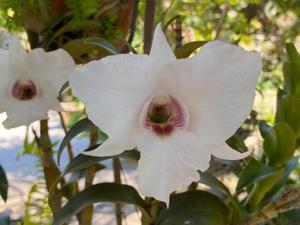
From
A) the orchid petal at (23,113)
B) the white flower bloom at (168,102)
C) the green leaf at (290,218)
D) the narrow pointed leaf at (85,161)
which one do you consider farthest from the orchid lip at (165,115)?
the green leaf at (290,218)

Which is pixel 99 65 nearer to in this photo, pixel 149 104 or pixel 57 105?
pixel 149 104

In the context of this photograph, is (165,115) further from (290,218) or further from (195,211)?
(290,218)

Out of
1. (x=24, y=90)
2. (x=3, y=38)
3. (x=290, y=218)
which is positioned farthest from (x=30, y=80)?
(x=290, y=218)

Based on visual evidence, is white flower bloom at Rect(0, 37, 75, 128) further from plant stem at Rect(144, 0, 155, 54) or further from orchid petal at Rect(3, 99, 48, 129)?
plant stem at Rect(144, 0, 155, 54)

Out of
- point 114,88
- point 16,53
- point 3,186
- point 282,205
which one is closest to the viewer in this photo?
point 114,88

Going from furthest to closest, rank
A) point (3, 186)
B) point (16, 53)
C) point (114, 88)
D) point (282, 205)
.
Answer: point (3, 186) → point (16, 53) → point (282, 205) → point (114, 88)

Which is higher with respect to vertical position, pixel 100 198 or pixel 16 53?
pixel 16 53

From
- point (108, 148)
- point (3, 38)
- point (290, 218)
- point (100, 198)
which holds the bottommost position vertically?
point (290, 218)
